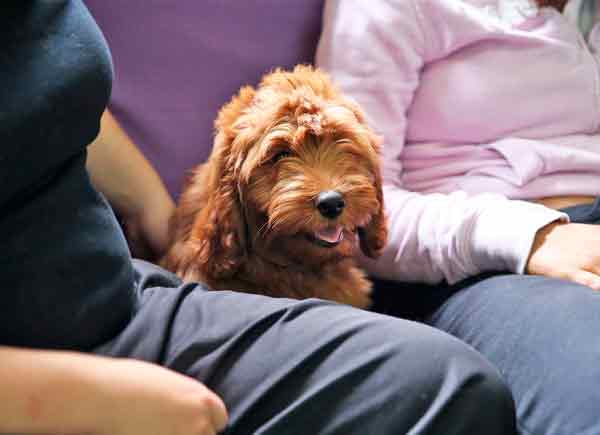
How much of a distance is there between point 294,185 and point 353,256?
0.36 meters

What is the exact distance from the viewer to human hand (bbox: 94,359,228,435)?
2.79 ft

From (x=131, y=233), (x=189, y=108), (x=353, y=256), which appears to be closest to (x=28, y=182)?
(x=131, y=233)

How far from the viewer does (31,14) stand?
0.96 meters

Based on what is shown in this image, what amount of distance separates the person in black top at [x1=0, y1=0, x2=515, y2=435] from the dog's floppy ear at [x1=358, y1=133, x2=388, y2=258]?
43 centimetres

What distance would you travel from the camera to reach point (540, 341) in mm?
1155

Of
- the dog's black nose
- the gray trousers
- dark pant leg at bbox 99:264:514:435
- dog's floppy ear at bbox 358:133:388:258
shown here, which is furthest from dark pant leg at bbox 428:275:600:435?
the dog's black nose

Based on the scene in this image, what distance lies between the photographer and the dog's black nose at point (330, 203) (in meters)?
1.31

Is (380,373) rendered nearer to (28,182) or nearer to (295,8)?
(28,182)

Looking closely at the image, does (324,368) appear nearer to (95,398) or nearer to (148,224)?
(95,398)

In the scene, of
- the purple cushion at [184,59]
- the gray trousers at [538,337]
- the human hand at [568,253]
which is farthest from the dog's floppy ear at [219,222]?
the human hand at [568,253]

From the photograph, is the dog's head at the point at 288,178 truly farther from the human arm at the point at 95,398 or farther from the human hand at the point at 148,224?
the human arm at the point at 95,398

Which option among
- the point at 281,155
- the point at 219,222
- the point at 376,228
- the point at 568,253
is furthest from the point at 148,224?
the point at 568,253

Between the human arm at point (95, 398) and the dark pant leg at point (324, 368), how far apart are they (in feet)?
0.31

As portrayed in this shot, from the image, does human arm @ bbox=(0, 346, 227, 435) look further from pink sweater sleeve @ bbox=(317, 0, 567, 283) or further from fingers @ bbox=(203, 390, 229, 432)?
pink sweater sleeve @ bbox=(317, 0, 567, 283)
